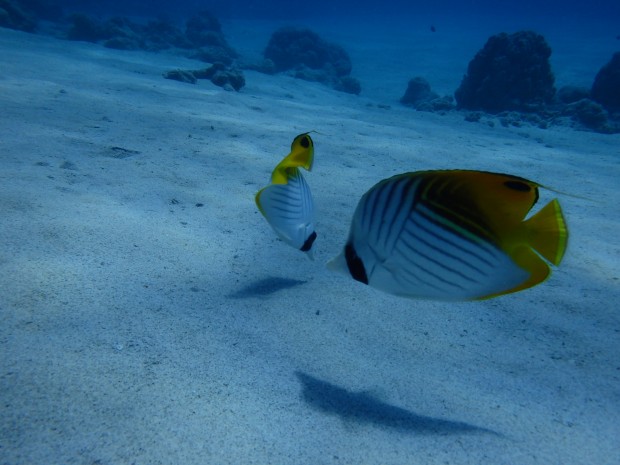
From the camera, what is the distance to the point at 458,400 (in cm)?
217

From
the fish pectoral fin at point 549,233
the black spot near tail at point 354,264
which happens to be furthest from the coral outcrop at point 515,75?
the black spot near tail at point 354,264

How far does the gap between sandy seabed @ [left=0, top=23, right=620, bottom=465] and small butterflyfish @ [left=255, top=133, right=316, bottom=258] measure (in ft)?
2.41

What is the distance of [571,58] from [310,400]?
105 ft

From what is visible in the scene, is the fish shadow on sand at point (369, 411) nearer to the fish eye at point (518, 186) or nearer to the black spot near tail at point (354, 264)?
the black spot near tail at point (354, 264)

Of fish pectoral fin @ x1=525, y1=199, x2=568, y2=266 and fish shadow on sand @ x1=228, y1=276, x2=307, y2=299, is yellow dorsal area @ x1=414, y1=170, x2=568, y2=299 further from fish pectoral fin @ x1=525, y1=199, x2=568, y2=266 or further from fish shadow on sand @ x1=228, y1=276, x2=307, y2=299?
fish shadow on sand @ x1=228, y1=276, x2=307, y2=299

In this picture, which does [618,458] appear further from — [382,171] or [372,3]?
[372,3]

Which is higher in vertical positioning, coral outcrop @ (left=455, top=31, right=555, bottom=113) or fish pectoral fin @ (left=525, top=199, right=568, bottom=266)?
coral outcrop @ (left=455, top=31, right=555, bottom=113)

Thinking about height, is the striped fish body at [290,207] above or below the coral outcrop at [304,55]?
below

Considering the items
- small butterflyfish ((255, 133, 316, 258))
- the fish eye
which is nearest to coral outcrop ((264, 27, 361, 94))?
small butterflyfish ((255, 133, 316, 258))

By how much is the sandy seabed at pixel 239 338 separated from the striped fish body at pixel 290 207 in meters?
0.73

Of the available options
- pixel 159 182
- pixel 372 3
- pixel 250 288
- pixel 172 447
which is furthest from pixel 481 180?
pixel 372 3

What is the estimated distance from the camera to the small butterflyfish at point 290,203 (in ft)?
7.43

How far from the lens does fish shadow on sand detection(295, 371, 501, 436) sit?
1.98 metres

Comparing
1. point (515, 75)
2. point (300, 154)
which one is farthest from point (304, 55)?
point (300, 154)
